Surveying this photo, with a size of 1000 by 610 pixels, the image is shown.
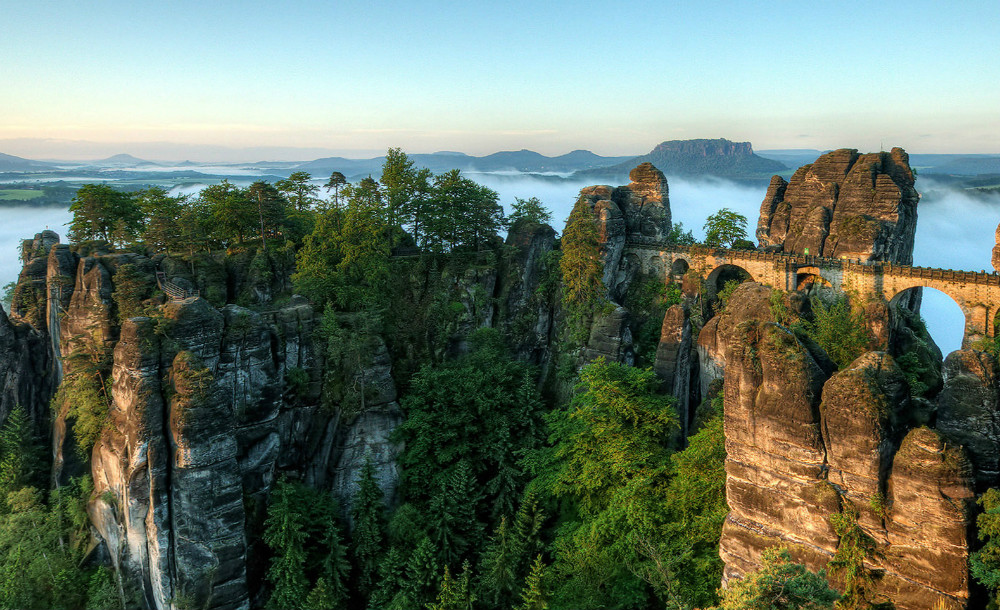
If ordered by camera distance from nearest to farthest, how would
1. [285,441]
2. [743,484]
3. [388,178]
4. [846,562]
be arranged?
[846,562] → [743,484] → [285,441] → [388,178]

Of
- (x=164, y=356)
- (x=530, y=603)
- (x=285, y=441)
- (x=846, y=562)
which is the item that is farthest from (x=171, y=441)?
(x=846, y=562)

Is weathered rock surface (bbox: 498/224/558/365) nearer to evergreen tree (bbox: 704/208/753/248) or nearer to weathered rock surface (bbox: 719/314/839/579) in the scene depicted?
evergreen tree (bbox: 704/208/753/248)

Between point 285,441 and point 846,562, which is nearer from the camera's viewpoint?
point 846,562

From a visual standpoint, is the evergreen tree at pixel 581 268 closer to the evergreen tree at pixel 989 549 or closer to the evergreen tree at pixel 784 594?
the evergreen tree at pixel 989 549

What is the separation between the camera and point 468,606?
70.6 ft

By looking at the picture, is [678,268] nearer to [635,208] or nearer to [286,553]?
[635,208]

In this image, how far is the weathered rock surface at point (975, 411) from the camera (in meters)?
15.5

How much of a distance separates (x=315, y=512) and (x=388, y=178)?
2347cm

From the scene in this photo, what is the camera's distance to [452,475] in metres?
28.0

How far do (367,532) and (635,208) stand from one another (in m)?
32.3

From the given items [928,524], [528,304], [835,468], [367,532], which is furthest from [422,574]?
[528,304]

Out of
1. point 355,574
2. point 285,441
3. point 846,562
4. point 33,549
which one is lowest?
point 355,574

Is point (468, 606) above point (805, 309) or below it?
below

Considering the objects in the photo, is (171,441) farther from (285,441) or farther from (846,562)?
(846,562)
